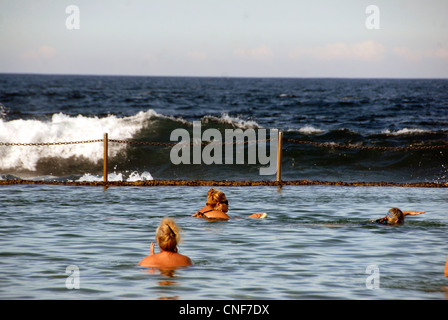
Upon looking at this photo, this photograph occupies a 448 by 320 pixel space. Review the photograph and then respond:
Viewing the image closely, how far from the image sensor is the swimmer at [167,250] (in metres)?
8.11

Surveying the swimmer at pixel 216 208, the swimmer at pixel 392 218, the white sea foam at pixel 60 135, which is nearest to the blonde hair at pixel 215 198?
the swimmer at pixel 216 208

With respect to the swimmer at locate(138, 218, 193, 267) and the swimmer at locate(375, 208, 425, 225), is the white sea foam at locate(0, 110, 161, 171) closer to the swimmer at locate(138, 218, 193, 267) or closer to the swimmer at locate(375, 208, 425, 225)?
the swimmer at locate(375, 208, 425, 225)

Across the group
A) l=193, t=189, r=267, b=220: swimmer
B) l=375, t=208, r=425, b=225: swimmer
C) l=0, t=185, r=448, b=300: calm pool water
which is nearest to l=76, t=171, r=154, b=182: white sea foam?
l=0, t=185, r=448, b=300: calm pool water

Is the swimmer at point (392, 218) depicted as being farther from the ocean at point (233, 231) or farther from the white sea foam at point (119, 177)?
the white sea foam at point (119, 177)

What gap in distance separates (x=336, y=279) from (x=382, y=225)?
424 centimetres

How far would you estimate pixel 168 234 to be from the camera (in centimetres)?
815

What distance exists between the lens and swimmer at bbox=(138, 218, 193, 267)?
811 cm

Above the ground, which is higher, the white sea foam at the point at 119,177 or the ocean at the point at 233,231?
the ocean at the point at 233,231

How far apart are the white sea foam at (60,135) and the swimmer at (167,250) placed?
18624 millimetres

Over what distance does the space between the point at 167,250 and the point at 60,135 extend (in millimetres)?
23294

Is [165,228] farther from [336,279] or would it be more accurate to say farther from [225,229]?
[225,229]

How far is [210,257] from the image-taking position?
9398 mm

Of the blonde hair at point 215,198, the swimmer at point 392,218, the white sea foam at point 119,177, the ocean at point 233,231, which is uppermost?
the blonde hair at point 215,198

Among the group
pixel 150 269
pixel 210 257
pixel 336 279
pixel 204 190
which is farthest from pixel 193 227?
pixel 204 190
